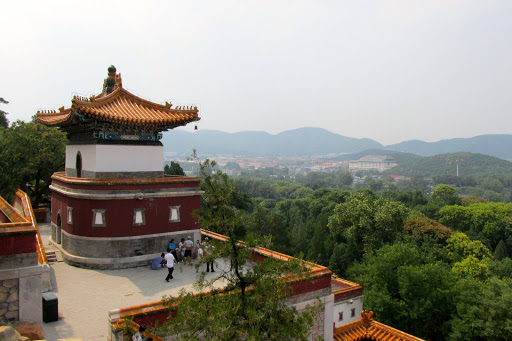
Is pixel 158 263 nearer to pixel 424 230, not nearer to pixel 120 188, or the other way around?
pixel 120 188

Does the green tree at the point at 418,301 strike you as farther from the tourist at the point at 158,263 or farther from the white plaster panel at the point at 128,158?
the white plaster panel at the point at 128,158

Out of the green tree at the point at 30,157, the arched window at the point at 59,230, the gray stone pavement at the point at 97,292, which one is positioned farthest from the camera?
the green tree at the point at 30,157

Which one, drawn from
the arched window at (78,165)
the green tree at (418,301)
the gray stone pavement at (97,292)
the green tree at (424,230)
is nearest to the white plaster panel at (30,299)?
the gray stone pavement at (97,292)

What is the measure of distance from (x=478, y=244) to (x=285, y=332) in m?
34.3

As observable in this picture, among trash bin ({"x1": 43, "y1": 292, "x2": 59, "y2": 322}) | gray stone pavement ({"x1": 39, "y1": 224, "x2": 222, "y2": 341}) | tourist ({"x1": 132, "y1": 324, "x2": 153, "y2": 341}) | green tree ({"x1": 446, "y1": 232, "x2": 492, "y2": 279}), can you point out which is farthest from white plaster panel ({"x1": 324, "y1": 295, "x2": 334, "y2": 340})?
green tree ({"x1": 446, "y1": 232, "x2": 492, "y2": 279})

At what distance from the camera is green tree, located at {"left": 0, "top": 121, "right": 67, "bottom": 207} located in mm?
23578

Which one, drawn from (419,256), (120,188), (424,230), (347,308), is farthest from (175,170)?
(120,188)

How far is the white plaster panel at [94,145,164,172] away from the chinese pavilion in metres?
0.03

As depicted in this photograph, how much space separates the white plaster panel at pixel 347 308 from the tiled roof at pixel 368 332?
7579 mm

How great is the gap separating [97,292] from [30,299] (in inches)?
121

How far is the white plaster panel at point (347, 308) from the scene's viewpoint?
2245cm

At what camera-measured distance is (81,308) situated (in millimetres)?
10242

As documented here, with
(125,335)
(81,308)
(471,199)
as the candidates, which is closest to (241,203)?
(81,308)

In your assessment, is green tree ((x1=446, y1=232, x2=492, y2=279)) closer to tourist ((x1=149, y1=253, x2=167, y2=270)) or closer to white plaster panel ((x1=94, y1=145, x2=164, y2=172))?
tourist ((x1=149, y1=253, x2=167, y2=270))
